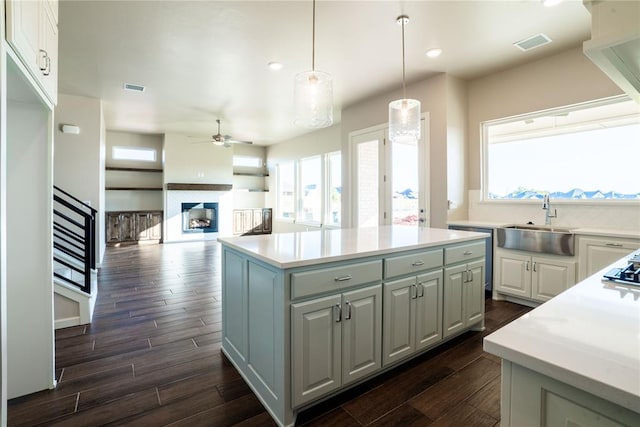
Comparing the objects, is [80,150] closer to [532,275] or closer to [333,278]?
[333,278]

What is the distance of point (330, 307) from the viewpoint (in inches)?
69.7

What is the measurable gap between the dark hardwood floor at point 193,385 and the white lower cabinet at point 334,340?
177 millimetres

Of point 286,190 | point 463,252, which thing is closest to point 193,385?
point 463,252

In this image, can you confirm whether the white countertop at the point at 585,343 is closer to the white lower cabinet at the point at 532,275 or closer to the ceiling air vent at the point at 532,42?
the white lower cabinet at the point at 532,275

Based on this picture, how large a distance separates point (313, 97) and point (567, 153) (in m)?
3.19

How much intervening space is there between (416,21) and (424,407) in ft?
10.4

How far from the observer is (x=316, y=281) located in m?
1.71

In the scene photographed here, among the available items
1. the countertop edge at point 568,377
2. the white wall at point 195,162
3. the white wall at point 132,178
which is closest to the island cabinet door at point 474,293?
the countertop edge at point 568,377

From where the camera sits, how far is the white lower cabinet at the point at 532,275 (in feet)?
10.4

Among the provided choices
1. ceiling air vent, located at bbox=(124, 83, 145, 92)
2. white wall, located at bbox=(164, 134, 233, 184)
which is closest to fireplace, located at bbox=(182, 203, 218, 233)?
white wall, located at bbox=(164, 134, 233, 184)

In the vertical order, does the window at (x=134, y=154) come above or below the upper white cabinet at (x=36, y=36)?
above

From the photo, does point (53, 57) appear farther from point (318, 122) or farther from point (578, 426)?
point (578, 426)

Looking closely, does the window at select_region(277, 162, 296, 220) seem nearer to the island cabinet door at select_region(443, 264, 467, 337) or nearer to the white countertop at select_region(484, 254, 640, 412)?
the island cabinet door at select_region(443, 264, 467, 337)

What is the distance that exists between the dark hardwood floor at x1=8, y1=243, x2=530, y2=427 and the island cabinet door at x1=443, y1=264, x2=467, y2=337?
19cm
